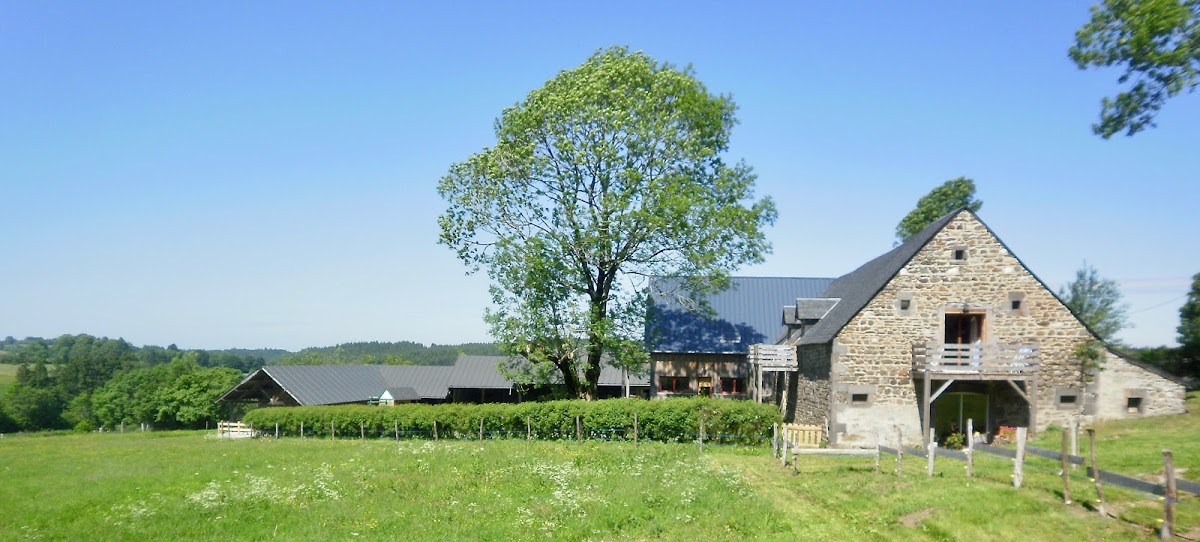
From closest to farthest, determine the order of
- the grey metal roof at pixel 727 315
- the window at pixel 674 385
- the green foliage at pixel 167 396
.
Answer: the grey metal roof at pixel 727 315 → the window at pixel 674 385 → the green foliage at pixel 167 396

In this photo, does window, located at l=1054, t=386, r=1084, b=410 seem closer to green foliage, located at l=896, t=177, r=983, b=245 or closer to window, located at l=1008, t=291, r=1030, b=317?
window, located at l=1008, t=291, r=1030, b=317

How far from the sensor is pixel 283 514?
1595cm

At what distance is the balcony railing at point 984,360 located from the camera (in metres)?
26.0

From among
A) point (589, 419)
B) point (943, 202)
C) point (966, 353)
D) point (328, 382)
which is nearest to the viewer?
point (966, 353)

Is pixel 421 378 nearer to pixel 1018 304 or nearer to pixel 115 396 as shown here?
pixel 115 396

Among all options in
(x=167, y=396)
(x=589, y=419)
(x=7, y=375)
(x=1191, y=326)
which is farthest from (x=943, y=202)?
(x=7, y=375)

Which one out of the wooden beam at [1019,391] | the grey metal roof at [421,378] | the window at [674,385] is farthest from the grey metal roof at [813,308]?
the grey metal roof at [421,378]

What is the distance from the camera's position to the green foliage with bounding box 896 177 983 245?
49312mm

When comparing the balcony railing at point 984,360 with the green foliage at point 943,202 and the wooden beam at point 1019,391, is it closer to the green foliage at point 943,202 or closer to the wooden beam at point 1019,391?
the wooden beam at point 1019,391

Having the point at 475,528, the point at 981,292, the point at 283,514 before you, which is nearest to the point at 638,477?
the point at 475,528

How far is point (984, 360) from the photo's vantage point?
26281 millimetres

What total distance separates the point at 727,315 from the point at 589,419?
40.6ft

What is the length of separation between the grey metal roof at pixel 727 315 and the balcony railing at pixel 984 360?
12.1m

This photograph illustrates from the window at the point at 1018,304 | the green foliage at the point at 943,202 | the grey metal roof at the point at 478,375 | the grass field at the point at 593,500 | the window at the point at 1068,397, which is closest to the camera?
the grass field at the point at 593,500
